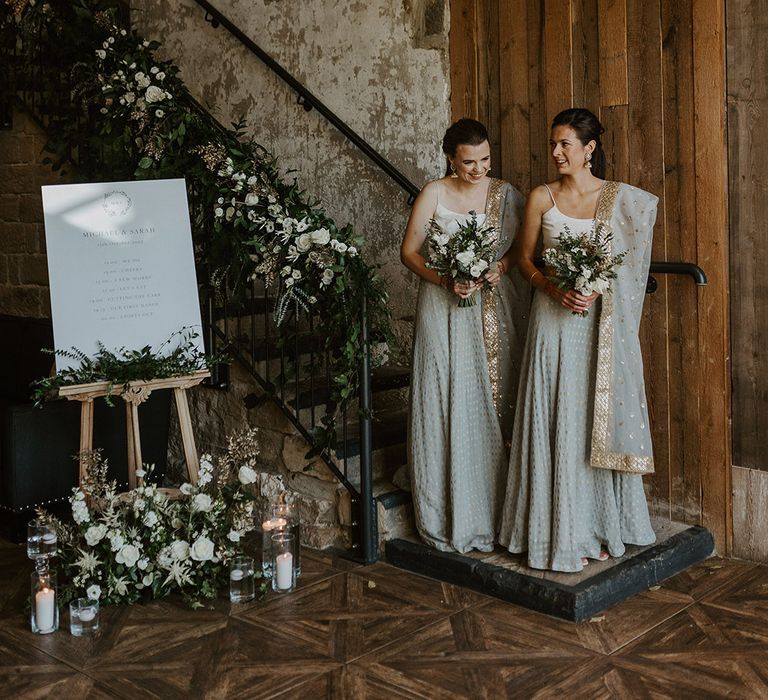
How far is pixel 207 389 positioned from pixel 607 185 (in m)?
2.22

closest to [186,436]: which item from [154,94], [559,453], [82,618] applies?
[82,618]

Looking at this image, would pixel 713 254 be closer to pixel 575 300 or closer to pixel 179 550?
pixel 575 300

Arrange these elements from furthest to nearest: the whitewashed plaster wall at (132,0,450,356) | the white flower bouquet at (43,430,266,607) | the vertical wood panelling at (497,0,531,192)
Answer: the whitewashed plaster wall at (132,0,450,356) → the vertical wood panelling at (497,0,531,192) → the white flower bouquet at (43,430,266,607)

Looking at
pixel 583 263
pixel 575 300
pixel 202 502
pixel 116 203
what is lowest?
pixel 202 502

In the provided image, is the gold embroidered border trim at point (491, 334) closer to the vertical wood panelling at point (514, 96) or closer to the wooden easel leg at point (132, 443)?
the vertical wood panelling at point (514, 96)

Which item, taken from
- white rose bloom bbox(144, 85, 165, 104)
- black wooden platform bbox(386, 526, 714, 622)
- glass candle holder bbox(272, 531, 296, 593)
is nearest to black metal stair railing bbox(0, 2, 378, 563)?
white rose bloom bbox(144, 85, 165, 104)

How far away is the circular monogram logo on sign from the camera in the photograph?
3.71 meters

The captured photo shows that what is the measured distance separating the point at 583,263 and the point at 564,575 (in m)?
1.13

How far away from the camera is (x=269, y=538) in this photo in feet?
12.2

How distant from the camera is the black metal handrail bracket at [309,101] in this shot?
454 cm

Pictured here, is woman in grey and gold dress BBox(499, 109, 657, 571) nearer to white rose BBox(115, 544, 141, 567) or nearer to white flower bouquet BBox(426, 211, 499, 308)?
white flower bouquet BBox(426, 211, 499, 308)

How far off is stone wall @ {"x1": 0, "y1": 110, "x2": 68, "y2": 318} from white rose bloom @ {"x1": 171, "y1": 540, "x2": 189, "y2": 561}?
2.88m

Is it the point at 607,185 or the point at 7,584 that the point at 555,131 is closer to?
the point at 607,185

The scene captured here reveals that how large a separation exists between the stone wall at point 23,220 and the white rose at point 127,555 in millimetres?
2853
